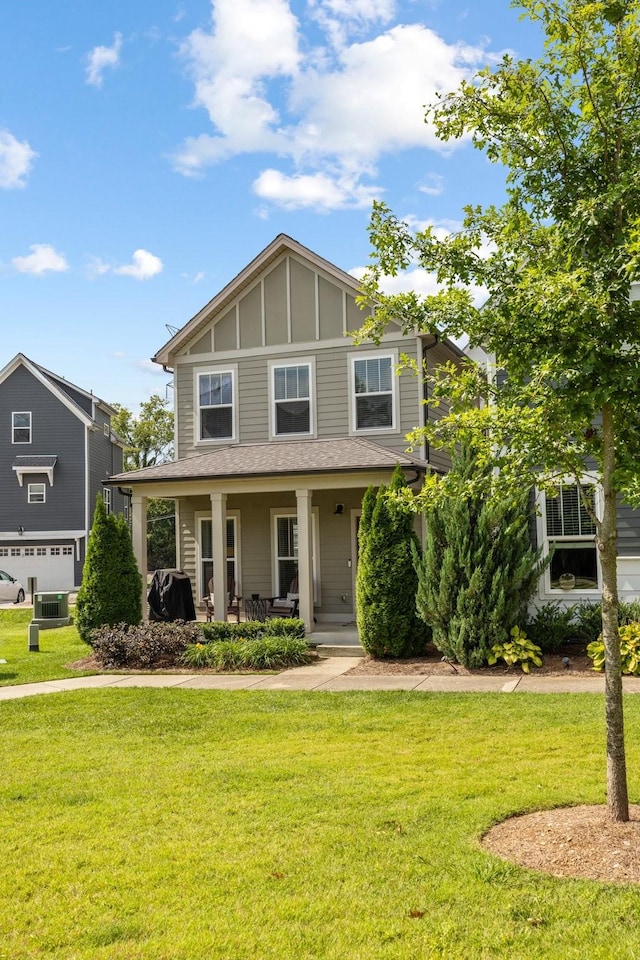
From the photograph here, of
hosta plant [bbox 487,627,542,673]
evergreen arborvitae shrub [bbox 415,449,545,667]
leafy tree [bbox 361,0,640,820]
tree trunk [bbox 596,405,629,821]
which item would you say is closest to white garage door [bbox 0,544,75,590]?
evergreen arborvitae shrub [bbox 415,449,545,667]

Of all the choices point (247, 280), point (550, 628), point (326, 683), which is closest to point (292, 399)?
point (247, 280)

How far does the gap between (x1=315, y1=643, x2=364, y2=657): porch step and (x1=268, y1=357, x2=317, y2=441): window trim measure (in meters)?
4.92

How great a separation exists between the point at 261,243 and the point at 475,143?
12718 mm

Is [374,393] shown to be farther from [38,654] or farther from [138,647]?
[38,654]

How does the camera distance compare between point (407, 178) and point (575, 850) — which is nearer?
point (575, 850)

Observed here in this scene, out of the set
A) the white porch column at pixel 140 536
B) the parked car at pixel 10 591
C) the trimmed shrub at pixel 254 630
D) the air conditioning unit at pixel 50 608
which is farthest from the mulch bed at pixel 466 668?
the parked car at pixel 10 591

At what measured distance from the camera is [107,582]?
14008 millimetres

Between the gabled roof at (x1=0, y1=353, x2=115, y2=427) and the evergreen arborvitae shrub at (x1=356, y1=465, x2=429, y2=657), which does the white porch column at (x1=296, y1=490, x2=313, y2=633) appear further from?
the gabled roof at (x1=0, y1=353, x2=115, y2=427)

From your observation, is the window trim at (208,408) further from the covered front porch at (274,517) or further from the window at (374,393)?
the window at (374,393)

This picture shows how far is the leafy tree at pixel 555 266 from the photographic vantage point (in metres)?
4.57

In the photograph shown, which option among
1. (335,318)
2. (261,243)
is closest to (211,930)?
(335,318)

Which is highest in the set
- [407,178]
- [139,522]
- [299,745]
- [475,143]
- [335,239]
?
[335,239]

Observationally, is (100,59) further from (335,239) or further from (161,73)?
(335,239)

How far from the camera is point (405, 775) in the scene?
611 cm
